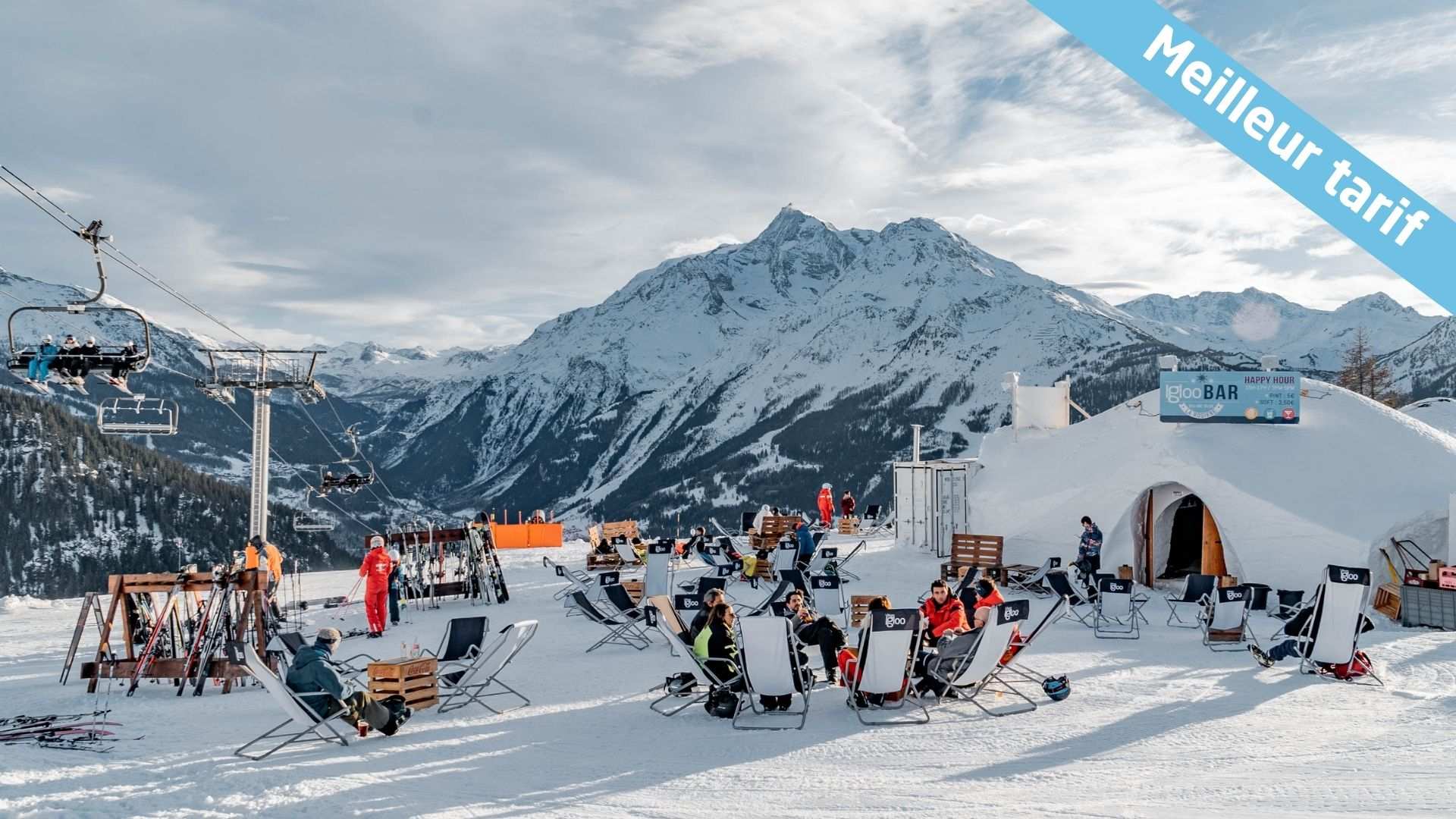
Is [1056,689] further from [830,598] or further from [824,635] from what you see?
[830,598]

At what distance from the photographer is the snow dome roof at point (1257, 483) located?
15.7 m

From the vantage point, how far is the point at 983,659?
809cm

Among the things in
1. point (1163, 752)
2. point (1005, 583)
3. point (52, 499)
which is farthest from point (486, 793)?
point (52, 499)

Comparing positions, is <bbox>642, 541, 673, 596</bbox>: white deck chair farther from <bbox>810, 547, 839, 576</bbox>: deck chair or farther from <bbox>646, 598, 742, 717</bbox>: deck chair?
<bbox>646, 598, 742, 717</bbox>: deck chair

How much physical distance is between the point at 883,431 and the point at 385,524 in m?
105

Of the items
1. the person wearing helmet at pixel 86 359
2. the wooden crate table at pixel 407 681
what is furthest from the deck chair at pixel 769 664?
the person wearing helmet at pixel 86 359

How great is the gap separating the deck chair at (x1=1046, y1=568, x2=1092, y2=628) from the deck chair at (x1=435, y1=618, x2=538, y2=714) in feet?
24.4

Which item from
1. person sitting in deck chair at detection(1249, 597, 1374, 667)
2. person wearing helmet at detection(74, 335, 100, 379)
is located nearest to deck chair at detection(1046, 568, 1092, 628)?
person sitting in deck chair at detection(1249, 597, 1374, 667)

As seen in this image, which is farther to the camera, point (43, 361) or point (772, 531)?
point (772, 531)

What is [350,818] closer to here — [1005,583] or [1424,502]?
[1005,583]

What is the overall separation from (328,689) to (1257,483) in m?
15.1

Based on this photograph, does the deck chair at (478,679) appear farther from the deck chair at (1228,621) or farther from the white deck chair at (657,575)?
the deck chair at (1228,621)

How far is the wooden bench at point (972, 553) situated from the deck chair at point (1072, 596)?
275cm

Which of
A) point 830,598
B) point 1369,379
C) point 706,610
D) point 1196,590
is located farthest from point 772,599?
point 1369,379
